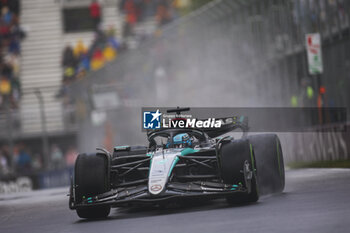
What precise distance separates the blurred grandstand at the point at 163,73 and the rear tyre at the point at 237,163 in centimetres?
799

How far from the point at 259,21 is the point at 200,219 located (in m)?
17.5

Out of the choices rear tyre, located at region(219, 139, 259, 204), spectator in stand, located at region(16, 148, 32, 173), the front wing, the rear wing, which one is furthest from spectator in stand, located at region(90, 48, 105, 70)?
rear tyre, located at region(219, 139, 259, 204)

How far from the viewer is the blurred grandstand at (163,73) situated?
21.0 metres

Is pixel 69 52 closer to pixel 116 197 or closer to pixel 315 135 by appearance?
pixel 315 135

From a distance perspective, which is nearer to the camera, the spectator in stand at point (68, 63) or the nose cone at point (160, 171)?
the nose cone at point (160, 171)

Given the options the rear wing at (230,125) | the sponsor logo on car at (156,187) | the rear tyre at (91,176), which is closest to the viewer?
the sponsor logo on car at (156,187)

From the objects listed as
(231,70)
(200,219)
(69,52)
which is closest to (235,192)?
(200,219)

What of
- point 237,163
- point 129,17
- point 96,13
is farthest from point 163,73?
point 237,163

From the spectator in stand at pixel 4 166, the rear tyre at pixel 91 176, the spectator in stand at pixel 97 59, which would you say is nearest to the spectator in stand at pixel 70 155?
the spectator in stand at pixel 4 166

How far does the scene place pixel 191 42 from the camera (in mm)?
28797

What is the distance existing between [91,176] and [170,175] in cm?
91

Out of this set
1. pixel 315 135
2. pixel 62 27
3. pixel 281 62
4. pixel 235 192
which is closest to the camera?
pixel 235 192

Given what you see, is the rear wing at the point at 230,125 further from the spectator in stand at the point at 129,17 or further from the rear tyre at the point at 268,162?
the spectator in stand at the point at 129,17

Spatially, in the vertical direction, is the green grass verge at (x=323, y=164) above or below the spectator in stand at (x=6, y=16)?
below
